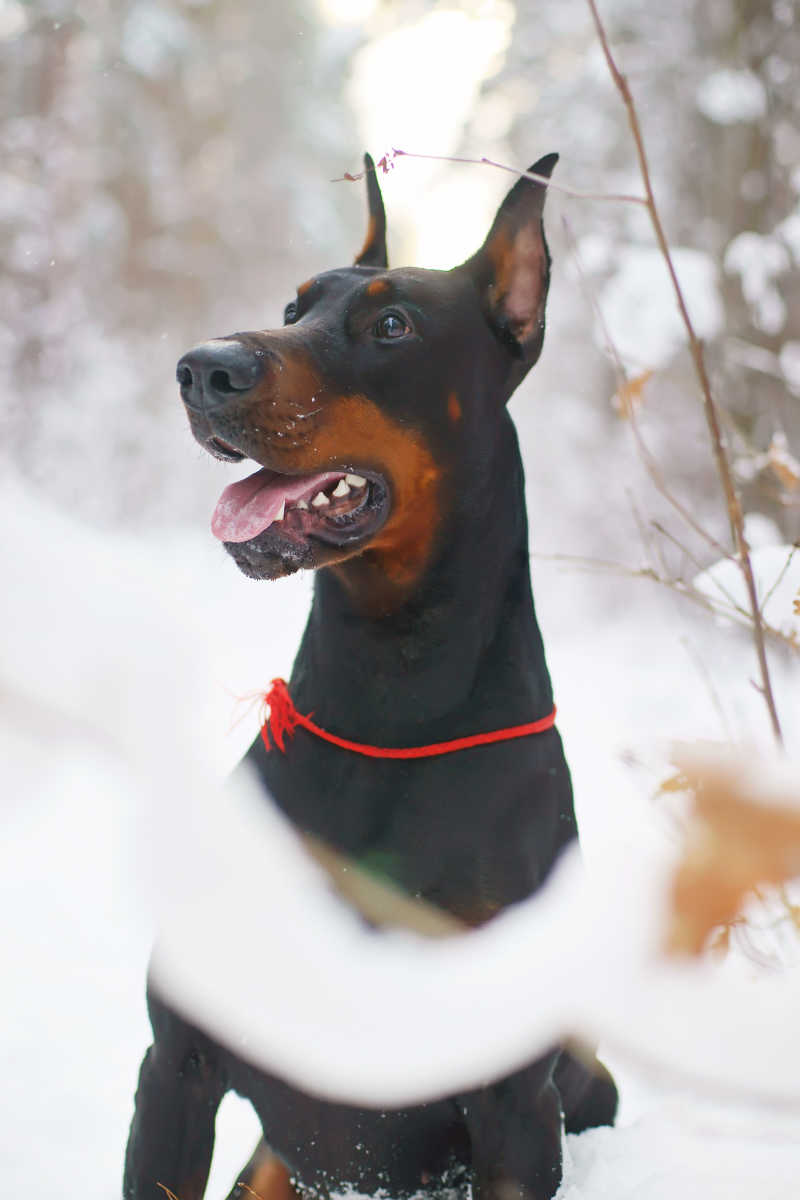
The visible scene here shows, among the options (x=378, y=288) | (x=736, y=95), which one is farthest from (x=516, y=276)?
(x=736, y=95)

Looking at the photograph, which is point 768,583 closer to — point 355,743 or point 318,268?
point 355,743

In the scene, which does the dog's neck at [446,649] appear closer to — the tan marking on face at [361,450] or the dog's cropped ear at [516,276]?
the tan marking on face at [361,450]

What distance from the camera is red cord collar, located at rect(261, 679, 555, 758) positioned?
1.76 metres

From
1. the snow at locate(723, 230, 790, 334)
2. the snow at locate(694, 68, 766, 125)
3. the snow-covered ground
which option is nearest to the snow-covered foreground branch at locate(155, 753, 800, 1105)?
the snow-covered ground

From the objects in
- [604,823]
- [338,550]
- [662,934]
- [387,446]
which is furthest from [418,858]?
[604,823]

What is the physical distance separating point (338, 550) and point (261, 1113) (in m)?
0.99

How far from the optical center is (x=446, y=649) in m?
1.81

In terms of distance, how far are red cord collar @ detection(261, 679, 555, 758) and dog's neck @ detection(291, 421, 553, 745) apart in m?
0.01

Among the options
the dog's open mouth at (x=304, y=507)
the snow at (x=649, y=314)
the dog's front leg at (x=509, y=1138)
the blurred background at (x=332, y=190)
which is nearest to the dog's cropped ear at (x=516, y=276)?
the dog's open mouth at (x=304, y=507)

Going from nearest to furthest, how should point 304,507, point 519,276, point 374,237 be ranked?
point 304,507
point 519,276
point 374,237

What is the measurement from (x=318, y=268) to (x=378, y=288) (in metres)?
11.7

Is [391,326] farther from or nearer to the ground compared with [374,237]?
nearer to the ground

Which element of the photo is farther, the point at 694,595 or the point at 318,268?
the point at 318,268

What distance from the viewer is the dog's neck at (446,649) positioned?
1.80 metres
